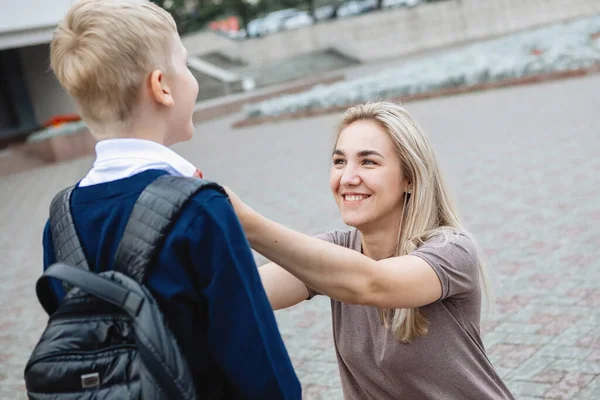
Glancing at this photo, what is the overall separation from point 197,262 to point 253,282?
0.13m

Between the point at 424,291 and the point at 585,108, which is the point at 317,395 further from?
the point at 585,108

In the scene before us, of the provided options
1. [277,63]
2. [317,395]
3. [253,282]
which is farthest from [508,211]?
[277,63]

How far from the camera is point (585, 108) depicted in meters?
12.0

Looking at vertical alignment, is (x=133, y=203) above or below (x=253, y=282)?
above

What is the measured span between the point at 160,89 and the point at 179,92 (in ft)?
0.25

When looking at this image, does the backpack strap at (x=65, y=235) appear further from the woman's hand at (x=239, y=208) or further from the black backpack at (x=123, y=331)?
the woman's hand at (x=239, y=208)

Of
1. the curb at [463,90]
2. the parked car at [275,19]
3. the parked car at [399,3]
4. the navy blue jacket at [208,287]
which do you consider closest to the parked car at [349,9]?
the parked car at [399,3]

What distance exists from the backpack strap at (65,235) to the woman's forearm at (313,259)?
366 mm

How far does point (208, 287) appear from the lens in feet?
5.12

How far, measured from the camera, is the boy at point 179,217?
1.56m

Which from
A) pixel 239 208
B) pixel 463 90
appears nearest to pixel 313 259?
pixel 239 208

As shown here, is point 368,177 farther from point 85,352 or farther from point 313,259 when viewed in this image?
point 85,352

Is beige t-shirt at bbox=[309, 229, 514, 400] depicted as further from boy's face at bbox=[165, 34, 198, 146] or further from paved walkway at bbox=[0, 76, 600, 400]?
paved walkway at bbox=[0, 76, 600, 400]

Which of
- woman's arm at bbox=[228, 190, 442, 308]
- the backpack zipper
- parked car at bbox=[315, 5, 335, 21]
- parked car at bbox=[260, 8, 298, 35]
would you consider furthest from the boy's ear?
parked car at bbox=[260, 8, 298, 35]
